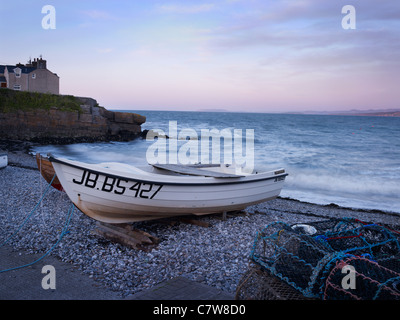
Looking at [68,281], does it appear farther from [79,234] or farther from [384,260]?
[384,260]

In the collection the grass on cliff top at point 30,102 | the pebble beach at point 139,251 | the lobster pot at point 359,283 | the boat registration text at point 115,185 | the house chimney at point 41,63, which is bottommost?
the pebble beach at point 139,251

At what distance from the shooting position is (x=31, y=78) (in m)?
42.5

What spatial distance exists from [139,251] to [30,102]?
28083 mm

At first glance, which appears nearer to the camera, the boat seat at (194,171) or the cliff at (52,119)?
the boat seat at (194,171)

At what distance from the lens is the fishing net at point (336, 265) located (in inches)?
→ 145

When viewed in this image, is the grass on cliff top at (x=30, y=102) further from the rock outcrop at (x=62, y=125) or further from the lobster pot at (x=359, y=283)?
the lobster pot at (x=359, y=283)

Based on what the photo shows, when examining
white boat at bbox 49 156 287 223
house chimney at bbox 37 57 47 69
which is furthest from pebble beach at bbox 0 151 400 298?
house chimney at bbox 37 57 47 69

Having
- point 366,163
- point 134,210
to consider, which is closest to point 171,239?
point 134,210

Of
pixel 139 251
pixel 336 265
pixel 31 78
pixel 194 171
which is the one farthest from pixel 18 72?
pixel 336 265

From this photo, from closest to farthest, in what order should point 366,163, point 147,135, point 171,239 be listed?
point 171,239, point 366,163, point 147,135

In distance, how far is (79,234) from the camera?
744cm

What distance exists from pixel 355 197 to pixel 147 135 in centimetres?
2593

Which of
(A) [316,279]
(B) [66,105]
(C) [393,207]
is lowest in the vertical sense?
(C) [393,207]

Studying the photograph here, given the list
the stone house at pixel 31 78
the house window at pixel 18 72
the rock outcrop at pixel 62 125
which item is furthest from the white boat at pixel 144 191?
the house window at pixel 18 72
